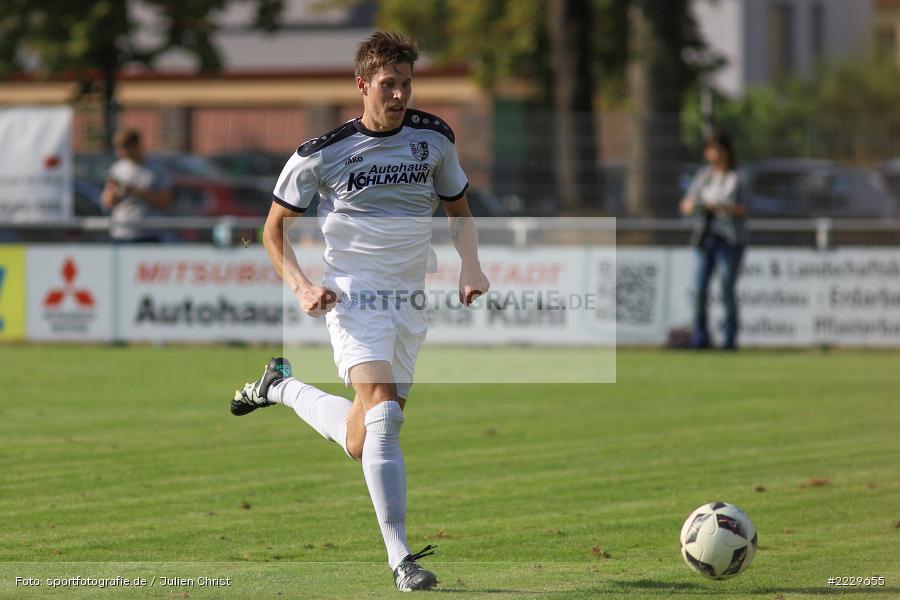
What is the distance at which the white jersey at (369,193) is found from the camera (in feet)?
21.9

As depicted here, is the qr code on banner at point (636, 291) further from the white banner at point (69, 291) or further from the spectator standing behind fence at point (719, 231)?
the white banner at point (69, 291)

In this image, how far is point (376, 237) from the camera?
6.71 meters

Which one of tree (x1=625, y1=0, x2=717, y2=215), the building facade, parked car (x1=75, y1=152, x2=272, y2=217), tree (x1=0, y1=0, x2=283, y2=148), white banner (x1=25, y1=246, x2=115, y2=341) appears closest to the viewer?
white banner (x1=25, y1=246, x2=115, y2=341)

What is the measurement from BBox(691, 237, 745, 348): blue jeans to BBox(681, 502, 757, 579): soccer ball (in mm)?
11216

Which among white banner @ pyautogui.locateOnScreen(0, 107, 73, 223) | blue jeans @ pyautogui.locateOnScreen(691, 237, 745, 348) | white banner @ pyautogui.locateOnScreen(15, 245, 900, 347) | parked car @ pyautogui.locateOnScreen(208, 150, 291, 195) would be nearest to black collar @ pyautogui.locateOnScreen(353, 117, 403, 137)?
blue jeans @ pyautogui.locateOnScreen(691, 237, 745, 348)

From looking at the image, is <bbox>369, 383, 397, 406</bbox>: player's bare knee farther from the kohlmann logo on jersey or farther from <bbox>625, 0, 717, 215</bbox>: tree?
<bbox>625, 0, 717, 215</bbox>: tree

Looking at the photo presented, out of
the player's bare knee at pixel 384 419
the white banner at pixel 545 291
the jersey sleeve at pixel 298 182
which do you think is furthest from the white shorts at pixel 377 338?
the white banner at pixel 545 291

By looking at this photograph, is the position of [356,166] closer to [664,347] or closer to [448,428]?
[448,428]

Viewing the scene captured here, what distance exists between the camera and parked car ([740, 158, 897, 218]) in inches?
786

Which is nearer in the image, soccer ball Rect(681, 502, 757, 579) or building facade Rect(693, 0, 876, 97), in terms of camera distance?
soccer ball Rect(681, 502, 757, 579)

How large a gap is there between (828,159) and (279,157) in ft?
30.6

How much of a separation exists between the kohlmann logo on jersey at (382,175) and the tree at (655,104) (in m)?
13.9

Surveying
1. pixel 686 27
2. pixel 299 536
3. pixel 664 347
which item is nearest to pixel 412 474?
pixel 299 536

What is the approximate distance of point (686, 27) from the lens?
3788 centimetres
